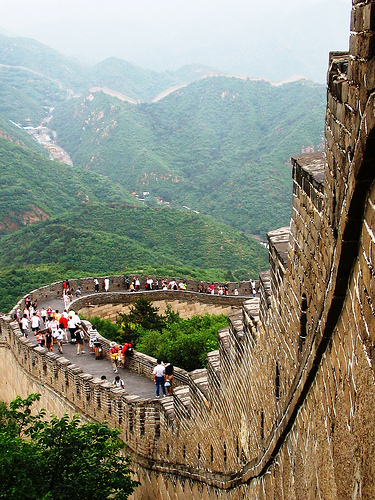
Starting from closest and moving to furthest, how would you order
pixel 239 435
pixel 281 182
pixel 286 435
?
pixel 286 435, pixel 239 435, pixel 281 182

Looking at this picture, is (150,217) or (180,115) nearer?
(150,217)

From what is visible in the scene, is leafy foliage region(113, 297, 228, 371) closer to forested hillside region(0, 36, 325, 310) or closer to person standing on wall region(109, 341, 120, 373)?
person standing on wall region(109, 341, 120, 373)

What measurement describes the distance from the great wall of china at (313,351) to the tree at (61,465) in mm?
1432

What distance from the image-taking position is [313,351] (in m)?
3.97

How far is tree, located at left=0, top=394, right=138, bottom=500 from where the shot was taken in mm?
8820

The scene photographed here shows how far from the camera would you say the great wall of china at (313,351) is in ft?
10.1

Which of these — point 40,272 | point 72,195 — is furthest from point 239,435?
point 72,195

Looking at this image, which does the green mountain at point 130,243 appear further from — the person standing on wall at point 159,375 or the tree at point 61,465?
the tree at point 61,465

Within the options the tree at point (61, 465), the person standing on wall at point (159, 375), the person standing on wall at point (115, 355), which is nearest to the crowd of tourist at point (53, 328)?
the person standing on wall at point (115, 355)

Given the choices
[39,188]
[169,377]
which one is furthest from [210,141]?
[169,377]

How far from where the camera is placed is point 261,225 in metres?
70.3

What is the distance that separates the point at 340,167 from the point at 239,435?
12.4 feet

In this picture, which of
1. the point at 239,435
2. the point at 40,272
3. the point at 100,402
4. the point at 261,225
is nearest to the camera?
the point at 239,435

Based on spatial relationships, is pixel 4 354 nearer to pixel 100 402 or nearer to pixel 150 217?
pixel 100 402
